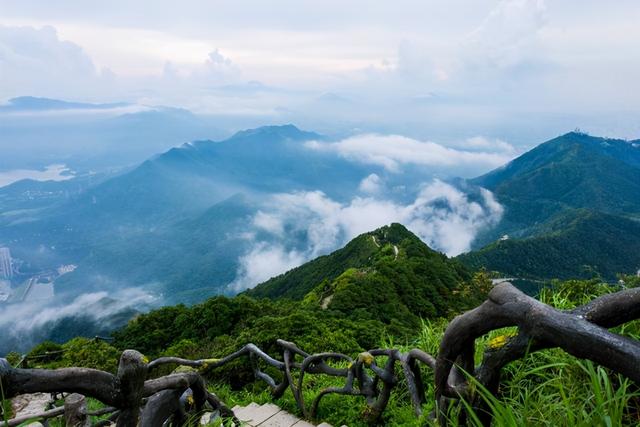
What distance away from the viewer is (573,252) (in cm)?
10575

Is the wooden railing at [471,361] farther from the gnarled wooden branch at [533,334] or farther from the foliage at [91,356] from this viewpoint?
the foliage at [91,356]

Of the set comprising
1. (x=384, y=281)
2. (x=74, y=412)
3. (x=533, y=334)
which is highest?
(x=533, y=334)

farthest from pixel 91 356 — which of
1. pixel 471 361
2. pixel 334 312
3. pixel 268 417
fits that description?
pixel 471 361

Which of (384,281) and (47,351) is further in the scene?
(384,281)

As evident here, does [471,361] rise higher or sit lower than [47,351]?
higher

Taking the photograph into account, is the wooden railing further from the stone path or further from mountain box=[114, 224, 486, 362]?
mountain box=[114, 224, 486, 362]

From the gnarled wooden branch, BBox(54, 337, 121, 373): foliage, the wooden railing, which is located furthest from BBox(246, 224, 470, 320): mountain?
the gnarled wooden branch

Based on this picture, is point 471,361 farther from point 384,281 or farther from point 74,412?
point 384,281

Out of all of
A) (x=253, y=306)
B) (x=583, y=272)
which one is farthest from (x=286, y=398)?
(x=583, y=272)

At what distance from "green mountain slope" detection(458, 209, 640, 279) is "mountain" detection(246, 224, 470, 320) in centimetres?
3077

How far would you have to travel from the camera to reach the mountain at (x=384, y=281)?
3042 centimetres

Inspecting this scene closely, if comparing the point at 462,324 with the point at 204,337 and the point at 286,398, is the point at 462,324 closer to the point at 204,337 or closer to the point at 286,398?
the point at 286,398

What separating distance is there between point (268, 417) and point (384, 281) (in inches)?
1181

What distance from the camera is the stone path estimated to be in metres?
4.31
